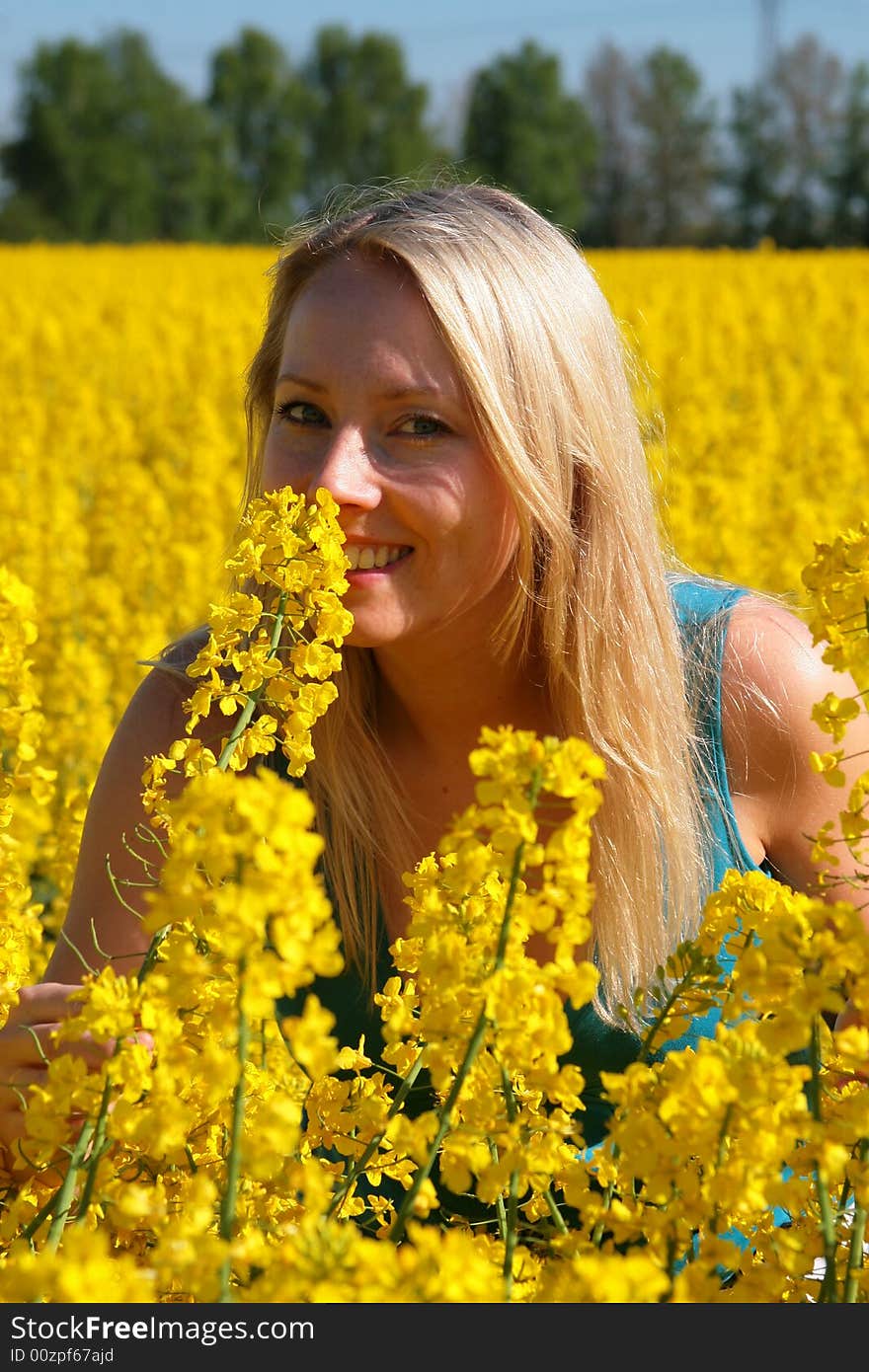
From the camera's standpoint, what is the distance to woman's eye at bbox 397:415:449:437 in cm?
215

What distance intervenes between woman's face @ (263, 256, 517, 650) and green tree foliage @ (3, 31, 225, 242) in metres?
43.1

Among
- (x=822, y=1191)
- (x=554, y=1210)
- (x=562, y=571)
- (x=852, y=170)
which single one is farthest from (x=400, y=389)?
(x=852, y=170)

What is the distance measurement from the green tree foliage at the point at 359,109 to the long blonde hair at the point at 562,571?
5172 cm

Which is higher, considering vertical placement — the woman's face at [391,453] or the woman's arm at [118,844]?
the woman's face at [391,453]

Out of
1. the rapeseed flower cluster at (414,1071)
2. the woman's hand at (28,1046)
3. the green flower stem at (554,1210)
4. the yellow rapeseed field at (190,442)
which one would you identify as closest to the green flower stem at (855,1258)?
the rapeseed flower cluster at (414,1071)

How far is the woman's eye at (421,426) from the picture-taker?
2148 millimetres

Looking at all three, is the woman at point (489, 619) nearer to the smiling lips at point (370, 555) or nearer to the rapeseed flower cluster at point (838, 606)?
Result: the smiling lips at point (370, 555)

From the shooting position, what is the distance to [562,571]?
2.27 meters

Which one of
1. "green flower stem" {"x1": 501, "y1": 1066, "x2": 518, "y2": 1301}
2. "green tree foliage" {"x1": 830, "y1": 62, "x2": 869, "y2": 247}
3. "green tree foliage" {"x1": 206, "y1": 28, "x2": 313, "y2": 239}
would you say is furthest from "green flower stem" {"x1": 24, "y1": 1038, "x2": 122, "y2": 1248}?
"green tree foliage" {"x1": 206, "y1": 28, "x2": 313, "y2": 239}

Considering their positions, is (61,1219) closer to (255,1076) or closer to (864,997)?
(255,1076)

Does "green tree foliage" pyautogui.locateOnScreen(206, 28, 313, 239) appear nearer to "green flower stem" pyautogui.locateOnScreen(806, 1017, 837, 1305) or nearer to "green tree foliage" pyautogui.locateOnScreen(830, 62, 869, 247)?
"green tree foliage" pyautogui.locateOnScreen(830, 62, 869, 247)

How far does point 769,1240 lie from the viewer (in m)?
1.42

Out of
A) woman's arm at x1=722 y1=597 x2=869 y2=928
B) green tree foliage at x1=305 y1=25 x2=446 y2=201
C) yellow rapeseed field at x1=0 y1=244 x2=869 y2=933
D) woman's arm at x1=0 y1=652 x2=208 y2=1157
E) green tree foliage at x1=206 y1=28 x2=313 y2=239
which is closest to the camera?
woman's arm at x1=0 y1=652 x2=208 y2=1157

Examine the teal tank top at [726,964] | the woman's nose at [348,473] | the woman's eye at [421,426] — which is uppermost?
the woman's eye at [421,426]
